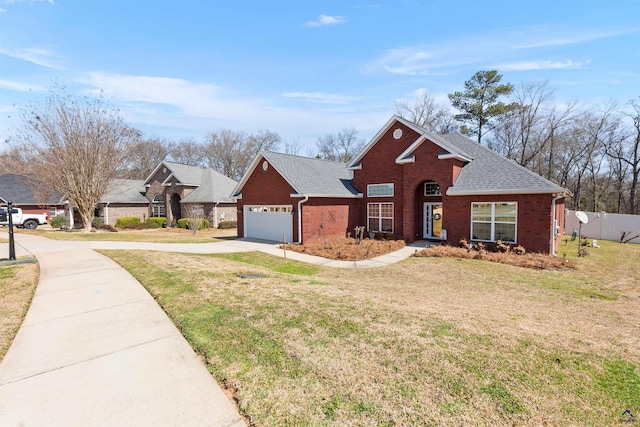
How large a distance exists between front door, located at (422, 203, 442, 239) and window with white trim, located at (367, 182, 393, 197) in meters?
2.20

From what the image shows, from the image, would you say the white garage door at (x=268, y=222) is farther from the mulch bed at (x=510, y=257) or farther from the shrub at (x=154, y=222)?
the shrub at (x=154, y=222)

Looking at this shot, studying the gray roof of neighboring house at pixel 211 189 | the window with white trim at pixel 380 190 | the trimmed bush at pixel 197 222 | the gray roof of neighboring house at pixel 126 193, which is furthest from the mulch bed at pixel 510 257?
the gray roof of neighboring house at pixel 126 193

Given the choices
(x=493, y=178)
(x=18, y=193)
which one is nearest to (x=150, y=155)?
(x=18, y=193)

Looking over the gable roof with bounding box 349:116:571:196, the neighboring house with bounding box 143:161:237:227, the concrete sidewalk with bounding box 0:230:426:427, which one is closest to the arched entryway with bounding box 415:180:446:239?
the gable roof with bounding box 349:116:571:196

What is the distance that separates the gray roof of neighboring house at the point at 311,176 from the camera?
16.9 m

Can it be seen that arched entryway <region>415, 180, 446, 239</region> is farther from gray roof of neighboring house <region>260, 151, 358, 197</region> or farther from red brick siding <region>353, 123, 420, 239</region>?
gray roof of neighboring house <region>260, 151, 358, 197</region>

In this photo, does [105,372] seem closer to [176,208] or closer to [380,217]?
[380,217]

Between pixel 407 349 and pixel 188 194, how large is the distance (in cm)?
2913

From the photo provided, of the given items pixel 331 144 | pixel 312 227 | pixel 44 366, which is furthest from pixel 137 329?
pixel 331 144

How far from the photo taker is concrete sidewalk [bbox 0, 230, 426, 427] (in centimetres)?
294

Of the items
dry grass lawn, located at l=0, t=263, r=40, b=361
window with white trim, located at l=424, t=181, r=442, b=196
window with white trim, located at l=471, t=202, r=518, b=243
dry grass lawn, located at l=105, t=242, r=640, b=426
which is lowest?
dry grass lawn, located at l=105, t=242, r=640, b=426

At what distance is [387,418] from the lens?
2.88 metres

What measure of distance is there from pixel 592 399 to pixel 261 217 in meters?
17.0

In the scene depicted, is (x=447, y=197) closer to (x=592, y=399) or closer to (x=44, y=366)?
(x=592, y=399)
